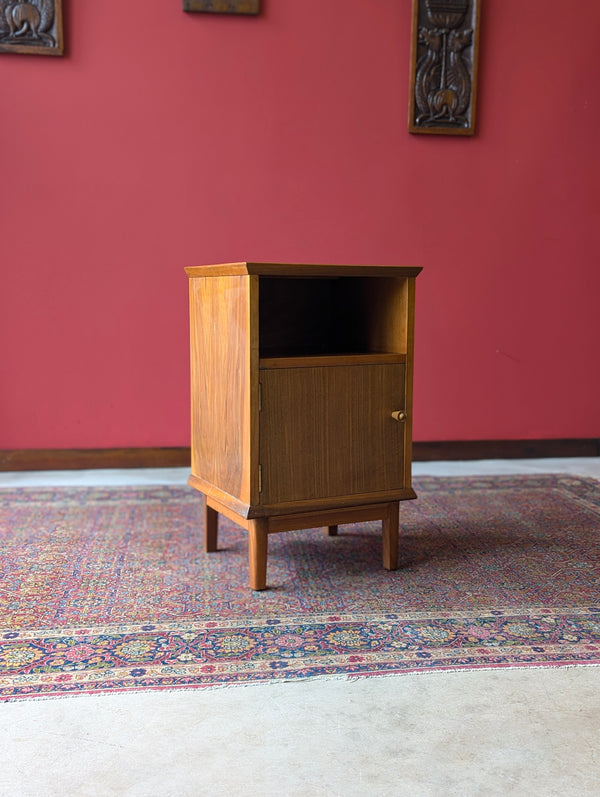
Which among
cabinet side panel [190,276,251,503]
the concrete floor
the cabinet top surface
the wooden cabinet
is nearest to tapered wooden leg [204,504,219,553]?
the wooden cabinet

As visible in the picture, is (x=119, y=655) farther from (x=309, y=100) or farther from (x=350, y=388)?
(x=309, y=100)

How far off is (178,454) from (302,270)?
1657mm

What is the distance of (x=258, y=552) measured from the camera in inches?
82.7

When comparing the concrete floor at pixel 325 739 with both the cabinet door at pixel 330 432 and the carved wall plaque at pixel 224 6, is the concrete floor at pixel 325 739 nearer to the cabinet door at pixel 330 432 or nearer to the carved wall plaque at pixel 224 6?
the cabinet door at pixel 330 432

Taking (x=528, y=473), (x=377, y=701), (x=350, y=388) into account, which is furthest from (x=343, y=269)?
(x=528, y=473)

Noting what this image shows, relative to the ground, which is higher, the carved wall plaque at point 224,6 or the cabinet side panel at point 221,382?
the carved wall plaque at point 224,6

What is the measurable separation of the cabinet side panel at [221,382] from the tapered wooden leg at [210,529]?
0.12 metres

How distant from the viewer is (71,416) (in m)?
3.43

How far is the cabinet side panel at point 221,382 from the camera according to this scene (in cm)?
204

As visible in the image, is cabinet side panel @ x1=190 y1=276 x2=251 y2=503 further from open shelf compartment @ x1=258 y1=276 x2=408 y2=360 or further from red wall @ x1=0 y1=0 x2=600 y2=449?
red wall @ x1=0 y1=0 x2=600 y2=449

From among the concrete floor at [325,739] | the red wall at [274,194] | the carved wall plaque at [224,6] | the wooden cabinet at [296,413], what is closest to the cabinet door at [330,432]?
the wooden cabinet at [296,413]

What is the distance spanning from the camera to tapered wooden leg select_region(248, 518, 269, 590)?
209 cm

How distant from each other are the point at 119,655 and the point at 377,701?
0.56m

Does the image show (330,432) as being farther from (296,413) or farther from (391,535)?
(391,535)
